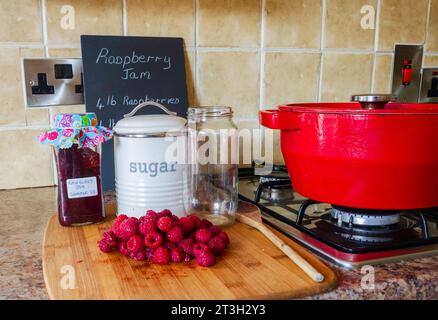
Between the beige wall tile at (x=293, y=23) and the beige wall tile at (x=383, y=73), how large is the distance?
0.20 meters

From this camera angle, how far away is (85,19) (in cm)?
96

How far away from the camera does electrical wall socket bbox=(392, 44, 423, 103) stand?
49.1 inches

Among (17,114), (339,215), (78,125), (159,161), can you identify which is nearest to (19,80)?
(17,114)

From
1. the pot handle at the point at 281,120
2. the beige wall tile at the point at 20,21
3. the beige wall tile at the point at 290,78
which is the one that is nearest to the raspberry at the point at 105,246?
the pot handle at the point at 281,120

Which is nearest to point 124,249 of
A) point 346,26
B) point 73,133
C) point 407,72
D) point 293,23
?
point 73,133

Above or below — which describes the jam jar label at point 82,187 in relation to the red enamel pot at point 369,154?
below

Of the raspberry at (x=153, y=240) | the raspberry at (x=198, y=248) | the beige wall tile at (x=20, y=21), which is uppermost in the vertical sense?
the beige wall tile at (x=20, y=21)

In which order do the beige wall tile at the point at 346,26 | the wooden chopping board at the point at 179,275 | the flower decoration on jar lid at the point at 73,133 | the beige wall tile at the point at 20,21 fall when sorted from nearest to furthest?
the wooden chopping board at the point at 179,275 → the flower decoration on jar lid at the point at 73,133 → the beige wall tile at the point at 20,21 → the beige wall tile at the point at 346,26

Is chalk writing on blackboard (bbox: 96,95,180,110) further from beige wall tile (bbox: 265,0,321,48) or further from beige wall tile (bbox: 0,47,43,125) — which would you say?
beige wall tile (bbox: 265,0,321,48)

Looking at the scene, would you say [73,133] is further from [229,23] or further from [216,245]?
[229,23]

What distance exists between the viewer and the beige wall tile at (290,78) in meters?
1.13

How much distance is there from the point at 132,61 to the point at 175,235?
0.54 metres

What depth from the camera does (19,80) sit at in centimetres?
94

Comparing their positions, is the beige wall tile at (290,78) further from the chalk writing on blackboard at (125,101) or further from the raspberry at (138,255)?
the raspberry at (138,255)
